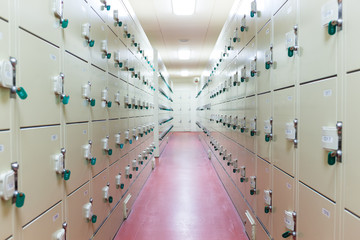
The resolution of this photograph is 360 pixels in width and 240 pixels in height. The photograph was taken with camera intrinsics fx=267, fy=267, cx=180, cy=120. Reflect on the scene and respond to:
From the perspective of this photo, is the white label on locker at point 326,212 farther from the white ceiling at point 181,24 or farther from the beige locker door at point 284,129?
the white ceiling at point 181,24

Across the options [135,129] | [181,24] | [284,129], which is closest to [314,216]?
[284,129]

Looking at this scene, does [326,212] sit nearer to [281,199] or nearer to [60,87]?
[281,199]

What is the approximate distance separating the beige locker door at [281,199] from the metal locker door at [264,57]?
2.27ft

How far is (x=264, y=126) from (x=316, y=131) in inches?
31.5

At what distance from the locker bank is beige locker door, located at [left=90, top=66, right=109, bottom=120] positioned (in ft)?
0.05

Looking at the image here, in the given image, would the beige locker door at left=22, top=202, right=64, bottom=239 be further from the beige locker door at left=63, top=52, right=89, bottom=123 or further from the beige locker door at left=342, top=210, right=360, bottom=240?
the beige locker door at left=342, top=210, right=360, bottom=240

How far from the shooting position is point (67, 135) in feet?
5.28

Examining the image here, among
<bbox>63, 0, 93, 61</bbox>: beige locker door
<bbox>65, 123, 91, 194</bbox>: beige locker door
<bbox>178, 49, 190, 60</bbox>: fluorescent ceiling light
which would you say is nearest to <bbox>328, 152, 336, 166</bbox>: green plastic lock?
<bbox>65, 123, 91, 194</bbox>: beige locker door

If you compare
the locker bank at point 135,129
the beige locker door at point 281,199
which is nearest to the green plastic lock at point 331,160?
the locker bank at point 135,129

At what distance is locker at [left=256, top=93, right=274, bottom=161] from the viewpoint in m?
2.03

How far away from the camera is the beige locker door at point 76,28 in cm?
161

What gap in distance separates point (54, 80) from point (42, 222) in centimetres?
73

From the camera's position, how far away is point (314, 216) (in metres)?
1.37

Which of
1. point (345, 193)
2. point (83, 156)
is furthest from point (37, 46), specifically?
point (345, 193)
